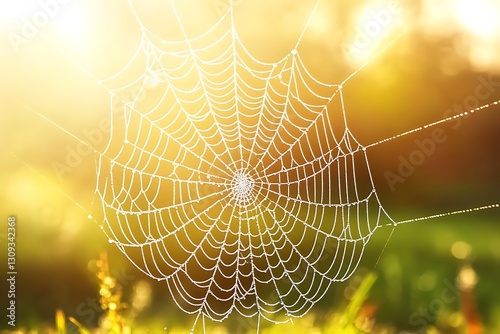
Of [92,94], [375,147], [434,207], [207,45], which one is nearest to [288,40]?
[207,45]

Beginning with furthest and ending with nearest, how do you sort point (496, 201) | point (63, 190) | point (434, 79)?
1. point (434, 79)
2. point (496, 201)
3. point (63, 190)

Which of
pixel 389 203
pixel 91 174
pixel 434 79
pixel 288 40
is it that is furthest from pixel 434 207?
pixel 91 174

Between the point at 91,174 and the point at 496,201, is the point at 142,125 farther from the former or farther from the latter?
the point at 496,201

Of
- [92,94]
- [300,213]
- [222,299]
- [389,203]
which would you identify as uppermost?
[389,203]

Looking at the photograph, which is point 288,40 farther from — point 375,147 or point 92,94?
point 92,94

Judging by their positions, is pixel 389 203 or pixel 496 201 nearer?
pixel 496 201

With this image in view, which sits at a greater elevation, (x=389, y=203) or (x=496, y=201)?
(x=496, y=201)

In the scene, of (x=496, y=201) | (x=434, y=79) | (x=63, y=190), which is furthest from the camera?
(x=434, y=79)
